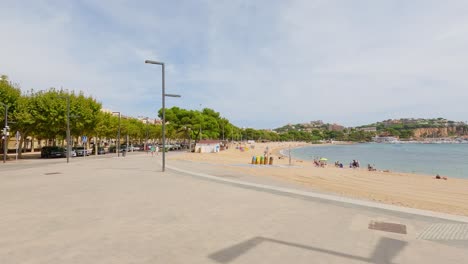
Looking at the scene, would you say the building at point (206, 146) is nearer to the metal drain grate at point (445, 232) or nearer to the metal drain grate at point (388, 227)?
the metal drain grate at point (388, 227)

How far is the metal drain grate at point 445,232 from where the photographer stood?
6285 mm

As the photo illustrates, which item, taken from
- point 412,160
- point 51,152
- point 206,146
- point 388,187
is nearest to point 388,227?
point 388,187

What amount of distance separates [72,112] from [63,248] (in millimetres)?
42222

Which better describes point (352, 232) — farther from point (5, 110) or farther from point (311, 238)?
point (5, 110)

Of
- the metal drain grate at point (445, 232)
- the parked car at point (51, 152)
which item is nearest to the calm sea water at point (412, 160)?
the metal drain grate at point (445, 232)

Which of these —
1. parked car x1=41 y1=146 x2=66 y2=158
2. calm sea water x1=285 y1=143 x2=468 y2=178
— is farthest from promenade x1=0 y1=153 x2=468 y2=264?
calm sea water x1=285 y1=143 x2=468 y2=178

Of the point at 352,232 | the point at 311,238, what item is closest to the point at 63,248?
the point at 311,238

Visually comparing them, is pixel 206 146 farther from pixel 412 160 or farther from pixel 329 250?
pixel 329 250

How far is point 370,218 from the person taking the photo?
309 inches

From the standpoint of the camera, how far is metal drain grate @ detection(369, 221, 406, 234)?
675 centimetres

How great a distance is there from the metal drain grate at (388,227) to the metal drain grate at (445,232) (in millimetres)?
423

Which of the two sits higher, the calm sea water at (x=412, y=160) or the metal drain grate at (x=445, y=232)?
the metal drain grate at (x=445, y=232)

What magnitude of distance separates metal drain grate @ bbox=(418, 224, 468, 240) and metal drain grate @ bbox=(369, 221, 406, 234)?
1.39 ft

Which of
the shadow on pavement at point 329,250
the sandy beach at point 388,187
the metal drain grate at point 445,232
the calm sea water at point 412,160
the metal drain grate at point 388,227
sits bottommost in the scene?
the calm sea water at point 412,160
